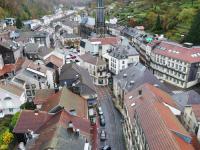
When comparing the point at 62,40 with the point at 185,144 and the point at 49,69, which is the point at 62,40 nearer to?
the point at 49,69

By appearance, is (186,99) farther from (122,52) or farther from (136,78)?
(122,52)

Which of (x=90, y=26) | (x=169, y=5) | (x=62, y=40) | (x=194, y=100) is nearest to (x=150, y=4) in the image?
(x=169, y=5)

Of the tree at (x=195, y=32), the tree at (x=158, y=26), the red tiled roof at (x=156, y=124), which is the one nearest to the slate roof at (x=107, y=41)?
the tree at (x=158, y=26)

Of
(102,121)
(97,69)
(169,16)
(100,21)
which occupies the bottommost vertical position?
(102,121)

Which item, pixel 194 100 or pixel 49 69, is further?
pixel 49 69

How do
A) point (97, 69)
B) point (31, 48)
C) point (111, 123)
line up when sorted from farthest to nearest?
point (31, 48), point (97, 69), point (111, 123)

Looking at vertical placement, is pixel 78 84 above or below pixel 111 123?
above

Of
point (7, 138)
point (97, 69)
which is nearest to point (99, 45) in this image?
point (97, 69)

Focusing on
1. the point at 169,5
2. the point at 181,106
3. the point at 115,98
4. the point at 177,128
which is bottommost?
the point at 115,98
